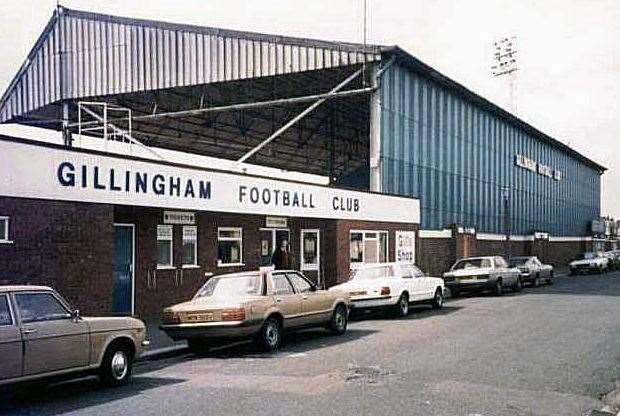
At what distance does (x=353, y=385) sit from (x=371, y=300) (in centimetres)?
935

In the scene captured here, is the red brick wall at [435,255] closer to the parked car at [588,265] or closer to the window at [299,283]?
the parked car at [588,265]

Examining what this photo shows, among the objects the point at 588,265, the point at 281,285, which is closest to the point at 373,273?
the point at 281,285

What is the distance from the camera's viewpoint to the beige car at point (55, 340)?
834 centimetres

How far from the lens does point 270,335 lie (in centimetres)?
1302

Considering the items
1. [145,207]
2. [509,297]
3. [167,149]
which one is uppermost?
[167,149]

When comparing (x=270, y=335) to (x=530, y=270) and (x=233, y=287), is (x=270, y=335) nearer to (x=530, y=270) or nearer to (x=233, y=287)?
(x=233, y=287)

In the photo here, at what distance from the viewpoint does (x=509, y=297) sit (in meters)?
26.3

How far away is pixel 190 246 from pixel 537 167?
130 feet

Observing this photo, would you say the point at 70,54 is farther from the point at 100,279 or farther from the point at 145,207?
the point at 100,279

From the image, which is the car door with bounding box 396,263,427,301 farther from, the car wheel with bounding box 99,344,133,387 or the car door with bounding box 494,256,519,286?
the car wheel with bounding box 99,344,133,387

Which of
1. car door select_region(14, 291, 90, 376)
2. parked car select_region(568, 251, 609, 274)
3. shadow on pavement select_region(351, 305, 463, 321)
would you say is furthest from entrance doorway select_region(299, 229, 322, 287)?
parked car select_region(568, 251, 609, 274)

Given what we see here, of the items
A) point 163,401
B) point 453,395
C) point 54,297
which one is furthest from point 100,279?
point 453,395

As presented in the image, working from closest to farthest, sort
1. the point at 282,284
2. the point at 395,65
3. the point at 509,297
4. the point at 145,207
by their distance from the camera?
the point at 282,284 < the point at 145,207 < the point at 509,297 < the point at 395,65

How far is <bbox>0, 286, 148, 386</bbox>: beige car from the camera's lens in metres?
8.34
